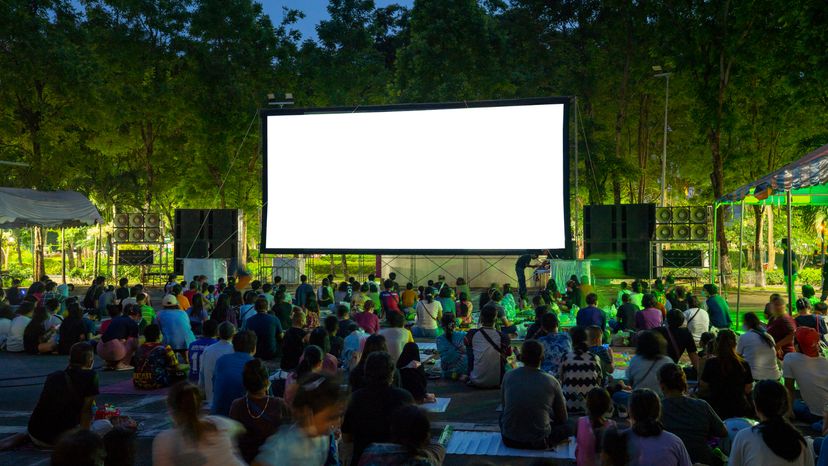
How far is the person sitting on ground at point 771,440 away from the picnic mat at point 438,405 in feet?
13.5

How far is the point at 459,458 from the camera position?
615 cm

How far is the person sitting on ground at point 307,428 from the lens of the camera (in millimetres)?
3270

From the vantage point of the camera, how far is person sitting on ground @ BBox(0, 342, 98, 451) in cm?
574

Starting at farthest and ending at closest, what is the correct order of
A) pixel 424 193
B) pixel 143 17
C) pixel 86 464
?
pixel 143 17 → pixel 424 193 → pixel 86 464

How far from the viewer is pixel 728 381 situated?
6074 mm

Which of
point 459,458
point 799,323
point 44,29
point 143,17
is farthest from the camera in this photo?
point 143,17

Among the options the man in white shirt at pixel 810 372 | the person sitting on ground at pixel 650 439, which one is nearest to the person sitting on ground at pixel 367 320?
the man in white shirt at pixel 810 372

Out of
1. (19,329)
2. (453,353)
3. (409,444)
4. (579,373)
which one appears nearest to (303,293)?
(19,329)

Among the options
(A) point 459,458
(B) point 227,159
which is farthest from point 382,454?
(B) point 227,159

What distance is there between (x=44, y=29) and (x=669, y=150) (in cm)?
2781

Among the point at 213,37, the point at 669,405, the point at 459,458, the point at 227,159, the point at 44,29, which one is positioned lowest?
the point at 459,458

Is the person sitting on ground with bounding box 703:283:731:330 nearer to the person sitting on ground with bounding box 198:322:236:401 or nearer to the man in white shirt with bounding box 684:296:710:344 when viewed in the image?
the man in white shirt with bounding box 684:296:710:344

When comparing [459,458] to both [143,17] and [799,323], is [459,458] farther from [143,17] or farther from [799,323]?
[143,17]

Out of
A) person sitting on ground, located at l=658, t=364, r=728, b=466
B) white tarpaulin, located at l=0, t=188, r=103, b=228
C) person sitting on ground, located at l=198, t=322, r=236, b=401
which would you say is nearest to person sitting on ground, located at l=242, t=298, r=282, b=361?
person sitting on ground, located at l=198, t=322, r=236, b=401
